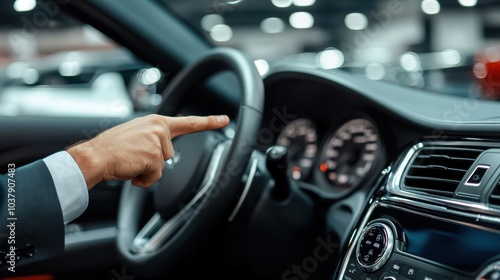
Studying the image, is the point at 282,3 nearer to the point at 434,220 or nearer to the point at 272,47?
the point at 272,47

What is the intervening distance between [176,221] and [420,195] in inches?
20.5

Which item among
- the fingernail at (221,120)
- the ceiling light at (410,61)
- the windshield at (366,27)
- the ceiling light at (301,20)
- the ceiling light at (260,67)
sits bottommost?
the fingernail at (221,120)

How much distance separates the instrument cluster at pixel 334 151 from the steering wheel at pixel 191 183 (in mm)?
315

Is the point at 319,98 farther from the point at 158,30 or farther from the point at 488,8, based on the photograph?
the point at 488,8

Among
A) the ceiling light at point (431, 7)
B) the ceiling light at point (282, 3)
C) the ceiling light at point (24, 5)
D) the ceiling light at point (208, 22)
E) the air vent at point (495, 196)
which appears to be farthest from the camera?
the ceiling light at point (282, 3)

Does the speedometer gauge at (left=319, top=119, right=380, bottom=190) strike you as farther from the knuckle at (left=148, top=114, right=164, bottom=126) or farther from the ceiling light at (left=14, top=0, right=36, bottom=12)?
the ceiling light at (left=14, top=0, right=36, bottom=12)

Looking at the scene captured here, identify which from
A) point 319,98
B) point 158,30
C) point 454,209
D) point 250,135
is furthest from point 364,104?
point 158,30

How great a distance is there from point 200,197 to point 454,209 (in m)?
0.52

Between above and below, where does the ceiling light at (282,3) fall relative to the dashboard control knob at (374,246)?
above

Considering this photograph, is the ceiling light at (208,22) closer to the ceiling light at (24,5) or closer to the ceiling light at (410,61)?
the ceiling light at (24,5)

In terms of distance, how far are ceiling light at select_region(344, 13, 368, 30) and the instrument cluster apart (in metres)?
17.1

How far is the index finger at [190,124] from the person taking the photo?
1061mm

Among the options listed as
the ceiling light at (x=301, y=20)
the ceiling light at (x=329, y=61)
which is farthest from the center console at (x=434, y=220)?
the ceiling light at (x=301, y=20)

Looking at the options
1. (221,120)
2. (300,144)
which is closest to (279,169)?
(221,120)
